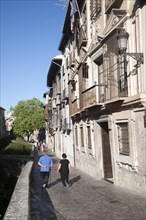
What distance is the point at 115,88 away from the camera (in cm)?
1150

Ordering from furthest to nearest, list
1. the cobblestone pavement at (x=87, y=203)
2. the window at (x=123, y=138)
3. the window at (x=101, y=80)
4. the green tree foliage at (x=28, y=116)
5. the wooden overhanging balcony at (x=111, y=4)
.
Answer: the green tree foliage at (x=28, y=116) → the window at (x=101, y=80) → the window at (x=123, y=138) → the wooden overhanging balcony at (x=111, y=4) → the cobblestone pavement at (x=87, y=203)

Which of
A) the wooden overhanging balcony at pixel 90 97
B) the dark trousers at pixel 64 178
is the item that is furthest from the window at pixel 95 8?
the dark trousers at pixel 64 178

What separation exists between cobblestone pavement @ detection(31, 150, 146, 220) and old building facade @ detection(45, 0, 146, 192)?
27.0 inches

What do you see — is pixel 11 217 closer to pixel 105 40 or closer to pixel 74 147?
pixel 105 40

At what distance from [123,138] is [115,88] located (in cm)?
186

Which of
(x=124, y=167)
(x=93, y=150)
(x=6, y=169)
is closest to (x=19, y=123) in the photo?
(x=6, y=169)

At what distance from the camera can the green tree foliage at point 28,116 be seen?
2872 inches

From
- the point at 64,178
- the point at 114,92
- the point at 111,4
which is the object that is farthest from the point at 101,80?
the point at 64,178

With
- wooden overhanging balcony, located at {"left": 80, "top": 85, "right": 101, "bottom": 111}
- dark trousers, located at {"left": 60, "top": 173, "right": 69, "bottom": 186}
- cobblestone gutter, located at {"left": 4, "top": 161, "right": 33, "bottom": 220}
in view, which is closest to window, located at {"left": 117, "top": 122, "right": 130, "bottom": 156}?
wooden overhanging balcony, located at {"left": 80, "top": 85, "right": 101, "bottom": 111}

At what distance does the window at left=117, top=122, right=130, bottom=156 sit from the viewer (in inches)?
441

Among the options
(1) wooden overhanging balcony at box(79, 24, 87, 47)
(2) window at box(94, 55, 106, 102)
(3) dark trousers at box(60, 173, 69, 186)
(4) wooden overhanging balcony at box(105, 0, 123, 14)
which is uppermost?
(1) wooden overhanging balcony at box(79, 24, 87, 47)

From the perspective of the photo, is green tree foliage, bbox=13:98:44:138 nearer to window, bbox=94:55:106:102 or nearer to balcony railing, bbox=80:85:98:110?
balcony railing, bbox=80:85:98:110

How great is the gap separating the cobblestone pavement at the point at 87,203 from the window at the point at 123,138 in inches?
54.8

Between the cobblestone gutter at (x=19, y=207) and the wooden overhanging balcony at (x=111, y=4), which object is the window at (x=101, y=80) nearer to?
the wooden overhanging balcony at (x=111, y=4)
